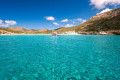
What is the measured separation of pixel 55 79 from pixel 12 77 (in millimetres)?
5732

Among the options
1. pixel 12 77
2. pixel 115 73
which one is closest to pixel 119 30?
pixel 115 73

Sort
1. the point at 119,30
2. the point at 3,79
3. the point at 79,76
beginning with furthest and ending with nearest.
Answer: the point at 119,30, the point at 79,76, the point at 3,79

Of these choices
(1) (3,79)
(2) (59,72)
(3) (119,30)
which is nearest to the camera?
(1) (3,79)

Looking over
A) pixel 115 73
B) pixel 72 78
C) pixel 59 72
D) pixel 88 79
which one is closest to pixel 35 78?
pixel 59 72

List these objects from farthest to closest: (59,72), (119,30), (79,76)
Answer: (119,30) → (59,72) → (79,76)

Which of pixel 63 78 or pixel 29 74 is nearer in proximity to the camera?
pixel 63 78

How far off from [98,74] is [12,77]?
1185cm

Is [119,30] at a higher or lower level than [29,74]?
higher

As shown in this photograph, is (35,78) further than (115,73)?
No

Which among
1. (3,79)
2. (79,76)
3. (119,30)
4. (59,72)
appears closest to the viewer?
(3,79)

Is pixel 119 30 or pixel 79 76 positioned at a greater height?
pixel 119 30

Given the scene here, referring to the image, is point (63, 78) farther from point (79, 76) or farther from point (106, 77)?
point (106, 77)

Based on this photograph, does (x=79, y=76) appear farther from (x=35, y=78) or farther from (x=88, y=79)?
(x=35, y=78)

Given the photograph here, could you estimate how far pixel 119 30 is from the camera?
463 feet
